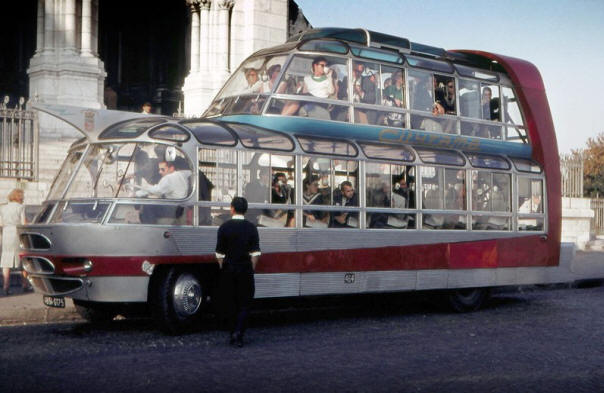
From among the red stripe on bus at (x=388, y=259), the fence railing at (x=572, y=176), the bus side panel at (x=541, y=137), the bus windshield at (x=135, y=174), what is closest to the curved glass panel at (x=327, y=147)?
the red stripe on bus at (x=388, y=259)

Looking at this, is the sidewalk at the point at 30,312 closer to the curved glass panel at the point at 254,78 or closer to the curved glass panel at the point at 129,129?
the curved glass panel at the point at 129,129

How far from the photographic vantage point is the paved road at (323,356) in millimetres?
7535

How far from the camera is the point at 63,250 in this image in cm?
991

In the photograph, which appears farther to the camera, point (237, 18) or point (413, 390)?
point (237, 18)

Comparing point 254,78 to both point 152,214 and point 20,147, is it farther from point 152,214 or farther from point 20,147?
point 20,147

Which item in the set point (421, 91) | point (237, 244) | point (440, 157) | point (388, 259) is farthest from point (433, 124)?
point (237, 244)

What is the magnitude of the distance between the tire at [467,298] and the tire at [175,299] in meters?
4.79

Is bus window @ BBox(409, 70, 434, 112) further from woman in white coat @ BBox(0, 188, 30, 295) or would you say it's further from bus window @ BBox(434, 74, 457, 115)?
woman in white coat @ BBox(0, 188, 30, 295)

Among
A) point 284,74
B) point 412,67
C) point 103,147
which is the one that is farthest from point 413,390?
point 412,67

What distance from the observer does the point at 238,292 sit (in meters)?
9.58

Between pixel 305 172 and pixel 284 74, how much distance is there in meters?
1.51

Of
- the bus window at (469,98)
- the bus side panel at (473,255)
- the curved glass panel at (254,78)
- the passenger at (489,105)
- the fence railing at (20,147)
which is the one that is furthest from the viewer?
the fence railing at (20,147)

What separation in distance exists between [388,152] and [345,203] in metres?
1.17

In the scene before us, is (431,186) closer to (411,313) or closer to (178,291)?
(411,313)
